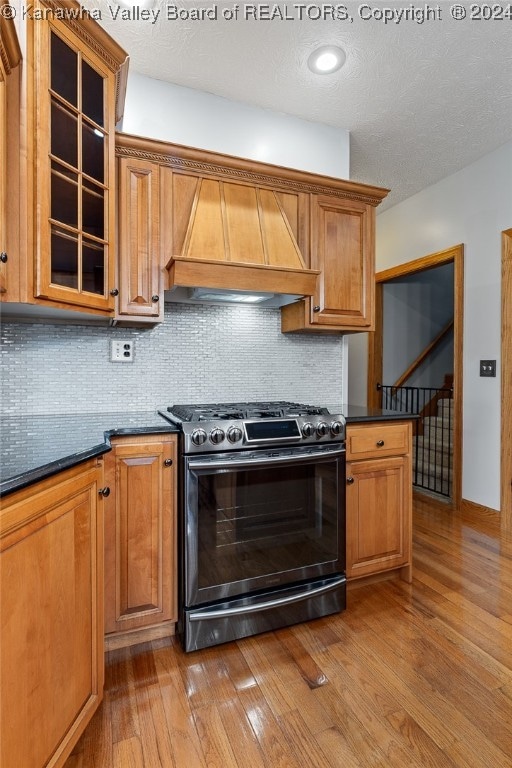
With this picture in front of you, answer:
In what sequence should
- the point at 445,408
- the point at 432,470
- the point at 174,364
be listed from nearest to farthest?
1. the point at 174,364
2. the point at 432,470
3. the point at 445,408

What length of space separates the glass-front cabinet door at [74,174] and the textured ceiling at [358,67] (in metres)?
0.49

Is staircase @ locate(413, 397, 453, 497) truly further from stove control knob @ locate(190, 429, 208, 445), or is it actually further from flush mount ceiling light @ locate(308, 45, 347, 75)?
flush mount ceiling light @ locate(308, 45, 347, 75)

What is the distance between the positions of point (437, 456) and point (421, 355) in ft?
4.46

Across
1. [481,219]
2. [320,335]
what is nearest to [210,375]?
[320,335]

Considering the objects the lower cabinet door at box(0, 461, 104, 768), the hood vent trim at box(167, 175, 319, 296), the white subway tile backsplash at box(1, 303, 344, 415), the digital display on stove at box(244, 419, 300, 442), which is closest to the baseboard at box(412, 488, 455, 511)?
the white subway tile backsplash at box(1, 303, 344, 415)

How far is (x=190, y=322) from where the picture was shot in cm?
241

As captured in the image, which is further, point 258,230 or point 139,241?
point 258,230

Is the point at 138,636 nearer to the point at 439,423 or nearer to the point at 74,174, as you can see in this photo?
the point at 74,174

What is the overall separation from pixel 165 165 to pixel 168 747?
234cm

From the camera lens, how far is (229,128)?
2494mm

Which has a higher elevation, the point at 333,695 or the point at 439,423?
the point at 439,423

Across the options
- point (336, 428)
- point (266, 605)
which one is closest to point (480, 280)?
point (336, 428)

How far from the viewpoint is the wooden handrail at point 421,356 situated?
4961mm

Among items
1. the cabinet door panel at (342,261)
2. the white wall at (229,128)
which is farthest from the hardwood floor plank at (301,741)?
the white wall at (229,128)
